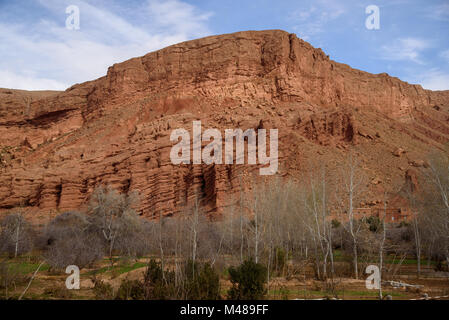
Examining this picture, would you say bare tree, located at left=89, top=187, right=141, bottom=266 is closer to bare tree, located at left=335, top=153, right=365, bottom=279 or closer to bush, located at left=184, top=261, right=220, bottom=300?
bare tree, located at left=335, top=153, right=365, bottom=279

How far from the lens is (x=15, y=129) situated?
7844 cm

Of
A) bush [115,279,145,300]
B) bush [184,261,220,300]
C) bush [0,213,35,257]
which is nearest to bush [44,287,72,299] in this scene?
bush [115,279,145,300]

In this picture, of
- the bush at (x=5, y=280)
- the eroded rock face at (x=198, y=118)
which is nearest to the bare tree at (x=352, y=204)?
the eroded rock face at (x=198, y=118)

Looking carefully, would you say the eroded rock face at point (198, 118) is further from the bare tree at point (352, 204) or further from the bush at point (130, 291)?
the bush at point (130, 291)

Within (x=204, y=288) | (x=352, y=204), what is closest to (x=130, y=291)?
(x=204, y=288)

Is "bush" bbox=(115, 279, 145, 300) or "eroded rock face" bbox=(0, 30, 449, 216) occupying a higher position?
"eroded rock face" bbox=(0, 30, 449, 216)

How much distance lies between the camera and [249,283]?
11383mm

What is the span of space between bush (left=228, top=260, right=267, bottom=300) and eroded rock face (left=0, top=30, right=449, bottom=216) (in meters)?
23.3

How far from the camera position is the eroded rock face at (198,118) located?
42.3m

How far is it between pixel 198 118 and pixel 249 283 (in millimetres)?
42157

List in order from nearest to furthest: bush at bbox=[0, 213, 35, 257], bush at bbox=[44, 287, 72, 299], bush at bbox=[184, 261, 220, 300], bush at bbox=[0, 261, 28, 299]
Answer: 1. bush at bbox=[184, 261, 220, 300]
2. bush at bbox=[0, 261, 28, 299]
3. bush at bbox=[44, 287, 72, 299]
4. bush at bbox=[0, 213, 35, 257]

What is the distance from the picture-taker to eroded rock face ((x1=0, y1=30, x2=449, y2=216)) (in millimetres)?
42344

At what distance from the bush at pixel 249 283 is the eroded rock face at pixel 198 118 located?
76.3ft
